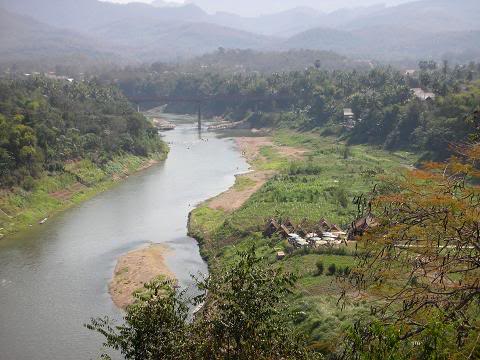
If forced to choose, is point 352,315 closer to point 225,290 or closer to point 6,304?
point 225,290

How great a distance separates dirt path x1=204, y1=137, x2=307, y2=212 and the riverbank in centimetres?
1136

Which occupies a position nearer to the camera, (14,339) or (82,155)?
(14,339)

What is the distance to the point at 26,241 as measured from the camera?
127 ft

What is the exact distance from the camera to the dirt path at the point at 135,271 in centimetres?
3059

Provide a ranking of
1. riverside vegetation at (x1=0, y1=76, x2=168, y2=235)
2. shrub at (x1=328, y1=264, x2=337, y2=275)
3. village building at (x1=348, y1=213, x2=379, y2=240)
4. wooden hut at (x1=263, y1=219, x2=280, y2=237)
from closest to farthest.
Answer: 1. village building at (x1=348, y1=213, x2=379, y2=240)
2. shrub at (x1=328, y1=264, x2=337, y2=275)
3. wooden hut at (x1=263, y1=219, x2=280, y2=237)
4. riverside vegetation at (x1=0, y1=76, x2=168, y2=235)

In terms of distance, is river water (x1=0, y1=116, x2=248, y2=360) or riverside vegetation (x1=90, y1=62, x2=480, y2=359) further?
river water (x1=0, y1=116, x2=248, y2=360)

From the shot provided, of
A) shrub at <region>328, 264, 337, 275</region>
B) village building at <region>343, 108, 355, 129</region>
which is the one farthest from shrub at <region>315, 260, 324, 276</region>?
village building at <region>343, 108, 355, 129</region>

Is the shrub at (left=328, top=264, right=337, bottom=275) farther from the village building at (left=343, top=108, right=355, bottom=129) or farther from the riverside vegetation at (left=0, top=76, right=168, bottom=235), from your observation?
the village building at (left=343, top=108, right=355, bottom=129)

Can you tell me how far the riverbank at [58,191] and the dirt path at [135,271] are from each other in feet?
32.7

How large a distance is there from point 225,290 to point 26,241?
2887 centimetres

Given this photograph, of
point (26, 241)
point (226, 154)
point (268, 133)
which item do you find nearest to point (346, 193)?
point (26, 241)

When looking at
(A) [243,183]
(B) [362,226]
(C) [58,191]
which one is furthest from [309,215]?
(C) [58,191]

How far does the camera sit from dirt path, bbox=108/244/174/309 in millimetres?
30594

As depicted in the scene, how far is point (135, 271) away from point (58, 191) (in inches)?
749
